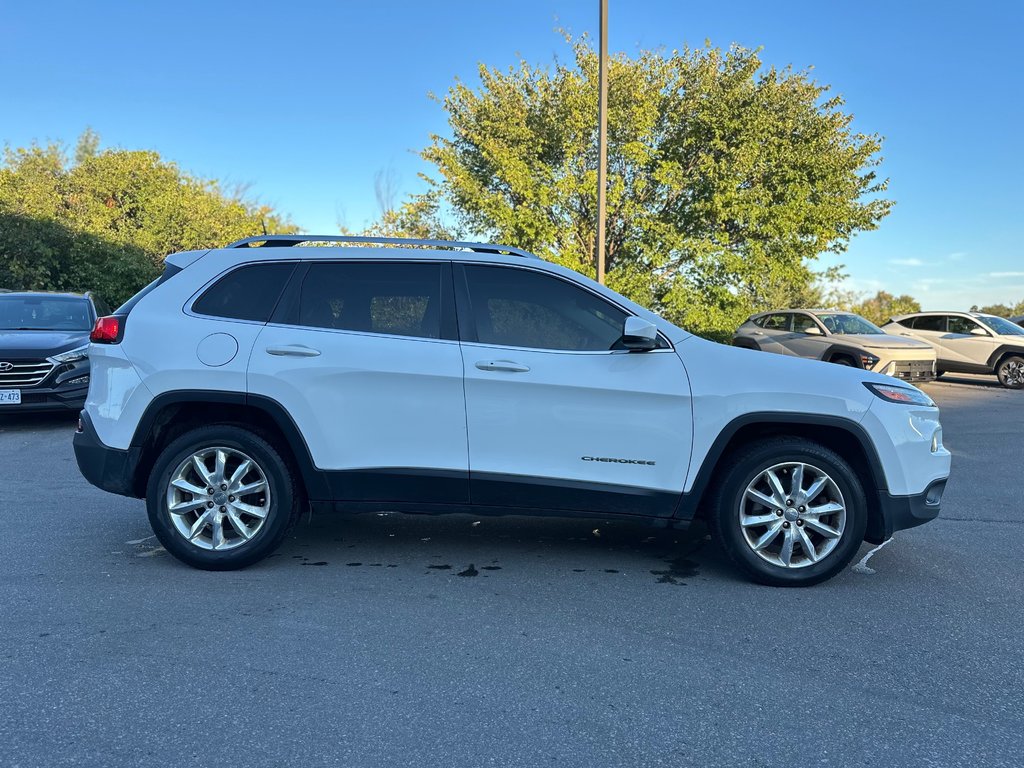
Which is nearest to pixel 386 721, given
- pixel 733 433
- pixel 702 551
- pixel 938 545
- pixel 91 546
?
pixel 733 433

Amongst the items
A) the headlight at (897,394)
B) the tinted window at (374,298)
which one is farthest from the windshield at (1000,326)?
the tinted window at (374,298)

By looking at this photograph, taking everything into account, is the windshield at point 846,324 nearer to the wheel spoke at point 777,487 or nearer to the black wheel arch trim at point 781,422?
the black wheel arch trim at point 781,422

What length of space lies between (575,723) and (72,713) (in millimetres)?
1816

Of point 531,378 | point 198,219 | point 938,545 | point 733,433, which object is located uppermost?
point 198,219

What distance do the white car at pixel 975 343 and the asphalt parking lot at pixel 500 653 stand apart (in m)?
13.8

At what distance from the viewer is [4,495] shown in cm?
610

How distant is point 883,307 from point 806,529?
4503cm

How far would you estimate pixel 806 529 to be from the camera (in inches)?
165

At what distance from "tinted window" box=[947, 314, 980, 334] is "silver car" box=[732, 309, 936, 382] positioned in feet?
10.8

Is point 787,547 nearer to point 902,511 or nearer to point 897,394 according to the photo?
point 902,511

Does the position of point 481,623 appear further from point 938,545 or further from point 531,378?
point 938,545

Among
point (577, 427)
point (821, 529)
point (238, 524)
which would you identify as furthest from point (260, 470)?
point (821, 529)

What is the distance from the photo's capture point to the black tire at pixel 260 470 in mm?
4262

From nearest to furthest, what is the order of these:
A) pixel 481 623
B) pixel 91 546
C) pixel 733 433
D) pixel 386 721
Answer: pixel 386 721, pixel 481 623, pixel 733 433, pixel 91 546
